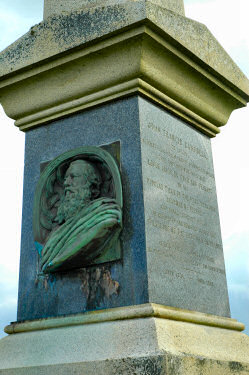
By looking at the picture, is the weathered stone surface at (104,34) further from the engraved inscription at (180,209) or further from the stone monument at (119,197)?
the engraved inscription at (180,209)

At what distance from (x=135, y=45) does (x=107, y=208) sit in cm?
147

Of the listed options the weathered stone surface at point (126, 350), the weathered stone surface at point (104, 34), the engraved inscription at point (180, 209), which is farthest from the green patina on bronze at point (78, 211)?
the weathered stone surface at point (104, 34)

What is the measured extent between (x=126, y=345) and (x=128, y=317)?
237mm

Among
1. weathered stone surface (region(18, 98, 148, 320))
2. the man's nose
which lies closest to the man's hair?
the man's nose

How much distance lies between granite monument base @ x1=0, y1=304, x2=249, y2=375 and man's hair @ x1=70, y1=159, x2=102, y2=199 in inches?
41.6

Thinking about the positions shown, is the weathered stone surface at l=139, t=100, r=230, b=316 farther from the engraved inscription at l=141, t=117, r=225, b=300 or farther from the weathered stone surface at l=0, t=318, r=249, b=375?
the weathered stone surface at l=0, t=318, r=249, b=375

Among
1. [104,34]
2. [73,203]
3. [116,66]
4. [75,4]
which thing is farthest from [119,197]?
[75,4]

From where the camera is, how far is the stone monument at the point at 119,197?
4309 millimetres

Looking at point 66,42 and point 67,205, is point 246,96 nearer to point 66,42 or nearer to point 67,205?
point 66,42

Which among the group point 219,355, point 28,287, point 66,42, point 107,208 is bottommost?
point 219,355

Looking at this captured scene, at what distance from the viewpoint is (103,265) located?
15.1 feet

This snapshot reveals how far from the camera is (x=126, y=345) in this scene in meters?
4.05

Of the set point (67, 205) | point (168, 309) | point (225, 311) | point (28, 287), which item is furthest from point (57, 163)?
point (225, 311)

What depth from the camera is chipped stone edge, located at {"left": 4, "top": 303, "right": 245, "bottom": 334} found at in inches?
165
